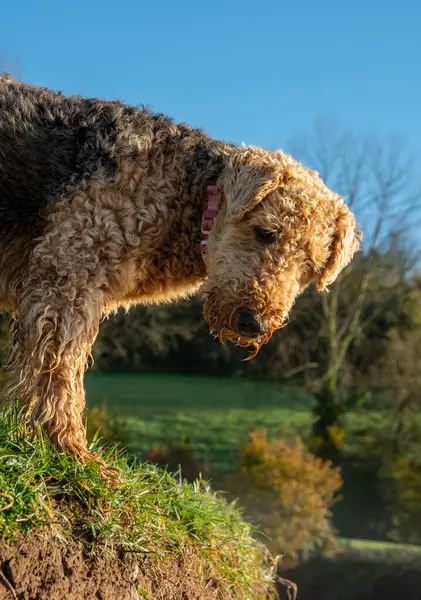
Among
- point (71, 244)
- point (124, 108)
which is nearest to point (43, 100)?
point (124, 108)

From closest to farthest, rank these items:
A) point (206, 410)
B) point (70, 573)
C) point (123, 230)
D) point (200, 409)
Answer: point (70, 573), point (123, 230), point (200, 409), point (206, 410)

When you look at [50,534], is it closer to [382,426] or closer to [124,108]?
[124,108]

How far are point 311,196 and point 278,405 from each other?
19159 millimetres

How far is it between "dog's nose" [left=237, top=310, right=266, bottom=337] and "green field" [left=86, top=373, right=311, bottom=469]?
16658 millimetres

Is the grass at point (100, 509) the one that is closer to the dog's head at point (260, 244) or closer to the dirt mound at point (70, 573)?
the dirt mound at point (70, 573)

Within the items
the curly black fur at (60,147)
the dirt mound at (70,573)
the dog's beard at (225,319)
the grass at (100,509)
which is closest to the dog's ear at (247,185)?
the curly black fur at (60,147)

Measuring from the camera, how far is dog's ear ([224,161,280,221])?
3.87m

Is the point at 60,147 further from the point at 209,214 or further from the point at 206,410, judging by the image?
the point at 206,410

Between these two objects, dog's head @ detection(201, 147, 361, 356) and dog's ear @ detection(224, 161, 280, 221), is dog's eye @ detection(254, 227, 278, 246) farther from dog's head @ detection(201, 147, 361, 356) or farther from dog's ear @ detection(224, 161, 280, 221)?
dog's ear @ detection(224, 161, 280, 221)

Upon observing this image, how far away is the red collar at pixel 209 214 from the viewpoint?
13.5 feet

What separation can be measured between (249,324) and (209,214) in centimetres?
81

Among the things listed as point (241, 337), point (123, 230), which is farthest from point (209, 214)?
point (241, 337)

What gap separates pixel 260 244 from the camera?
390 cm

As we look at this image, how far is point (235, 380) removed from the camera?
21.8m
